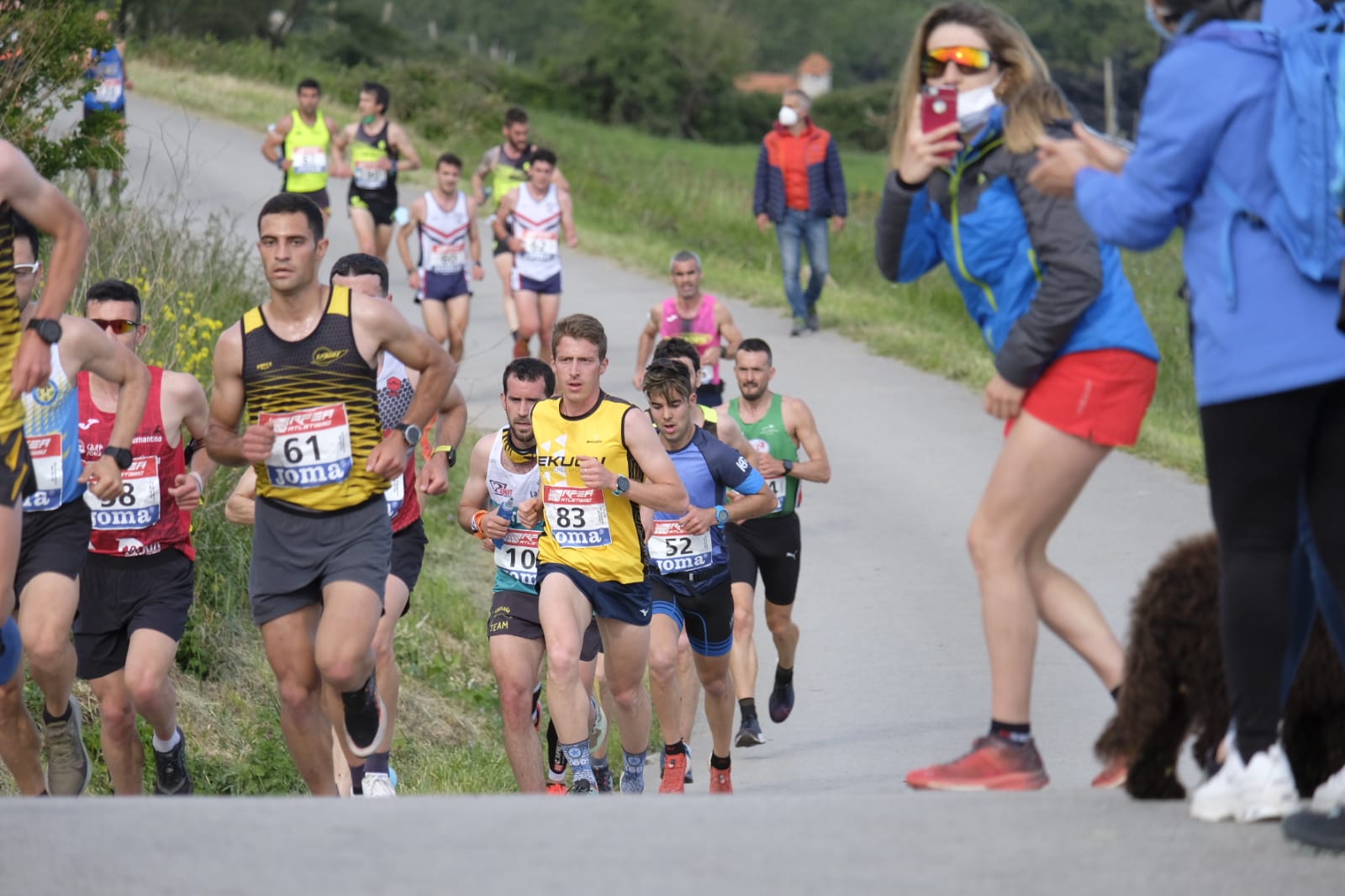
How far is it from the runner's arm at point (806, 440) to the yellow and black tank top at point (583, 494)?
94.5 inches

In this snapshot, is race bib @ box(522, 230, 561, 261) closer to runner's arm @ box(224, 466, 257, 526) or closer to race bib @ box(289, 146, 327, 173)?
race bib @ box(289, 146, 327, 173)

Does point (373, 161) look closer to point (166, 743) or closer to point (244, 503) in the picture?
A: point (244, 503)

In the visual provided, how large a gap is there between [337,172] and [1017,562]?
1511 cm

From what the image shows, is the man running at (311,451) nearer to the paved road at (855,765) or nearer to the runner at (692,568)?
the paved road at (855,765)

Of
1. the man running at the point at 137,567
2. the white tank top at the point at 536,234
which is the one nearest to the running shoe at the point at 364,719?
the man running at the point at 137,567

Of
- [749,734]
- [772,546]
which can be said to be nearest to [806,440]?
[772,546]

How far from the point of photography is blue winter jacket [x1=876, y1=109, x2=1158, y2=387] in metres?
4.67

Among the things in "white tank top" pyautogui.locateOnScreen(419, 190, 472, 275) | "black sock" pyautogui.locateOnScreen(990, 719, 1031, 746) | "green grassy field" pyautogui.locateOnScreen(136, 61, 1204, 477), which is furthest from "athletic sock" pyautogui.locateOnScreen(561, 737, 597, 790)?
"white tank top" pyautogui.locateOnScreen(419, 190, 472, 275)

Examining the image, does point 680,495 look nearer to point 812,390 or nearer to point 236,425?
point 236,425

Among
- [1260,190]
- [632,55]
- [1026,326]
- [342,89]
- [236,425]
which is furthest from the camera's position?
[632,55]

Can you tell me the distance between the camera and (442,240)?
1655 centimetres

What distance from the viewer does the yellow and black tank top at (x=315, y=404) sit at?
655cm

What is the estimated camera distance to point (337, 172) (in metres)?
18.9

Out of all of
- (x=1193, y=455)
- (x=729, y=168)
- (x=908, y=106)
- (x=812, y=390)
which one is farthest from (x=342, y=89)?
(x=908, y=106)
